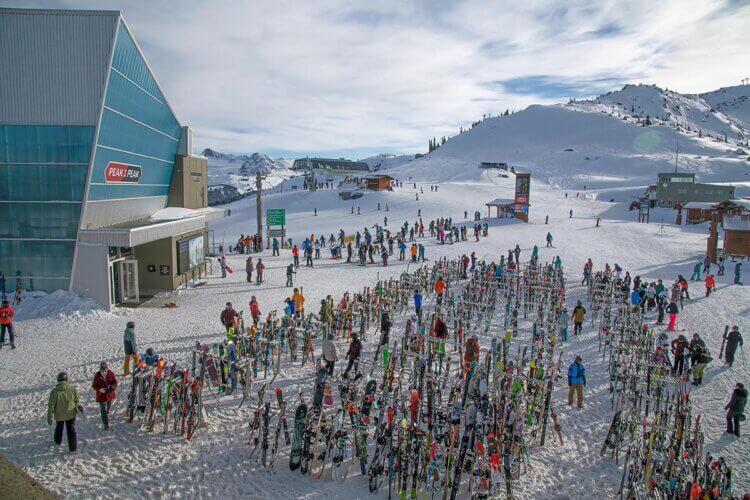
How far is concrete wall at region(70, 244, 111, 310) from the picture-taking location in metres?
17.9

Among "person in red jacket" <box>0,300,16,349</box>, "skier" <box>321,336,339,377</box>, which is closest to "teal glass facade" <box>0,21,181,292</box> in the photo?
"person in red jacket" <box>0,300,16,349</box>

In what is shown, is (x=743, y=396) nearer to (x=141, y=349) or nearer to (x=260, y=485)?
(x=260, y=485)

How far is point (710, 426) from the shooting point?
10820 millimetres

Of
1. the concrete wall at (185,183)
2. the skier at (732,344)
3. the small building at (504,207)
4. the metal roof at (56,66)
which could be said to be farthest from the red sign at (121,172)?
the small building at (504,207)

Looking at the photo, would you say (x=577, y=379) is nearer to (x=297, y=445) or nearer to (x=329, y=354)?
(x=329, y=354)

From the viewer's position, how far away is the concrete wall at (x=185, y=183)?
87.5 feet

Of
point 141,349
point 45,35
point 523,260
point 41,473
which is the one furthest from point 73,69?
point 523,260

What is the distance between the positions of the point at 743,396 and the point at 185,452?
36.6 feet

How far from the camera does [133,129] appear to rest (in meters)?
20.9

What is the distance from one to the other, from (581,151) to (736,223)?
332ft

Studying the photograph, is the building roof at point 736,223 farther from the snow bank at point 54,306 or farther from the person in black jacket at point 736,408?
the snow bank at point 54,306

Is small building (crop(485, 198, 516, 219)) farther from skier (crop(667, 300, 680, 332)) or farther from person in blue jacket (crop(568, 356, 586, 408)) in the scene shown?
person in blue jacket (crop(568, 356, 586, 408))

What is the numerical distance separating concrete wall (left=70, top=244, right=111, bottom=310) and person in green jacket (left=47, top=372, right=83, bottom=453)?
10162 mm

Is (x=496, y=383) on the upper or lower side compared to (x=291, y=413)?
upper
